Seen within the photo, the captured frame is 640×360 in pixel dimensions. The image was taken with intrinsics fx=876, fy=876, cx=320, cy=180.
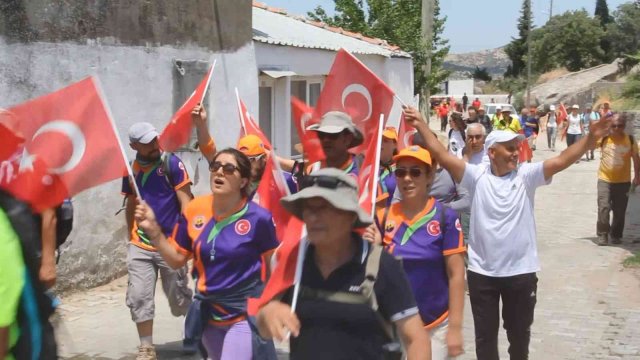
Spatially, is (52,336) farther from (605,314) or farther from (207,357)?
(605,314)

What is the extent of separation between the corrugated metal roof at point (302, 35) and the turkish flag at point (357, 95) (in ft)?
24.0

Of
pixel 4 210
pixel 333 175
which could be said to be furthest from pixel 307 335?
pixel 4 210

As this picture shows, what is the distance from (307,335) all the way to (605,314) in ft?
19.6

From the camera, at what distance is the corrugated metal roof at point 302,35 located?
15.0 m

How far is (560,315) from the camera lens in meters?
8.61

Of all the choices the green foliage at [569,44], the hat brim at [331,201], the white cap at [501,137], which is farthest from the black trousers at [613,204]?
the green foliage at [569,44]

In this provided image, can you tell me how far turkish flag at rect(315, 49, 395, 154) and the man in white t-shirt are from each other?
61cm

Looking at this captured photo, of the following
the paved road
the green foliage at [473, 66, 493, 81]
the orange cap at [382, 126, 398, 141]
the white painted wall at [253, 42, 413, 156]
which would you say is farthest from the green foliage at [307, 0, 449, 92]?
the green foliage at [473, 66, 493, 81]

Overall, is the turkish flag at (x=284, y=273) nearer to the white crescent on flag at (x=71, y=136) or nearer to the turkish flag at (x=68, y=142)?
the turkish flag at (x=68, y=142)

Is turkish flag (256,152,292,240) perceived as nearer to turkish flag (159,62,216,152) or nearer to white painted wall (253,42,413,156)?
turkish flag (159,62,216,152)

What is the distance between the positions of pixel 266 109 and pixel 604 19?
2982 inches

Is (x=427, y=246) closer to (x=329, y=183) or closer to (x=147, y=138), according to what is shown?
(x=329, y=183)

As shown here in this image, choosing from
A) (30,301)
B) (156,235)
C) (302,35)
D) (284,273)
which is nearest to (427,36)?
(302,35)

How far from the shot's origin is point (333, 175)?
11.1 ft
